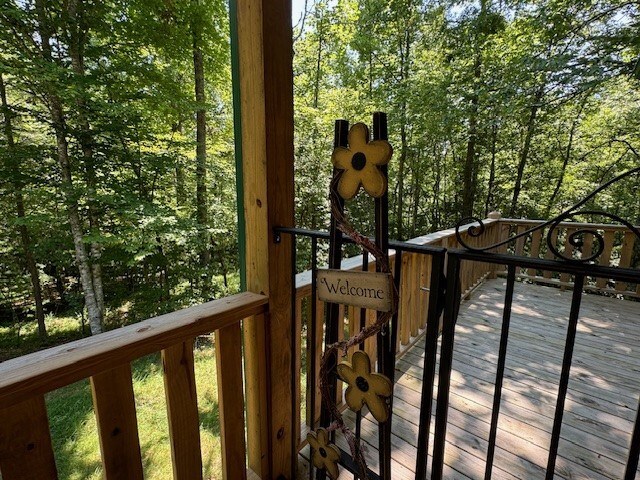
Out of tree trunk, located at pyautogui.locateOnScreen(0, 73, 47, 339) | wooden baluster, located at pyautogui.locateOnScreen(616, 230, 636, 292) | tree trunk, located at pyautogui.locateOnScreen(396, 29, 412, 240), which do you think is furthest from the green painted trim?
tree trunk, located at pyautogui.locateOnScreen(396, 29, 412, 240)

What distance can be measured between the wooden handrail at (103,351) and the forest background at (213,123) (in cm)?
Answer: 300

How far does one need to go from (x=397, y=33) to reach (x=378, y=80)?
46.4 inches

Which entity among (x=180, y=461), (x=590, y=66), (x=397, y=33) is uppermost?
(x=397, y=33)

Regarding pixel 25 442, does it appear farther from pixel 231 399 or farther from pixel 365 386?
pixel 365 386

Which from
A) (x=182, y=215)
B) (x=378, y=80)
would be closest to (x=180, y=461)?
(x=182, y=215)

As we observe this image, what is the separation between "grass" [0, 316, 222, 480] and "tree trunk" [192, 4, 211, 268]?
219 centimetres

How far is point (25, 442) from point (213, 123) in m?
6.09

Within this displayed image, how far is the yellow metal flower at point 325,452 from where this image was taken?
0.87 m

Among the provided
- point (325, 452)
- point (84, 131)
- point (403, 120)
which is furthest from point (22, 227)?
point (403, 120)

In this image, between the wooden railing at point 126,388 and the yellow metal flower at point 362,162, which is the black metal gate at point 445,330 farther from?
the wooden railing at point 126,388

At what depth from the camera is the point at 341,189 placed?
745 millimetres

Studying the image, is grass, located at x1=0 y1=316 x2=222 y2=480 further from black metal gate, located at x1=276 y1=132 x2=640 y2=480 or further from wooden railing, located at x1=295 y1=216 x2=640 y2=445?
black metal gate, located at x1=276 y1=132 x2=640 y2=480

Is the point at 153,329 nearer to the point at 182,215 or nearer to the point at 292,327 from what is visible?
the point at 292,327

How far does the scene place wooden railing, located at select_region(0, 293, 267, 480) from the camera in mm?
650
